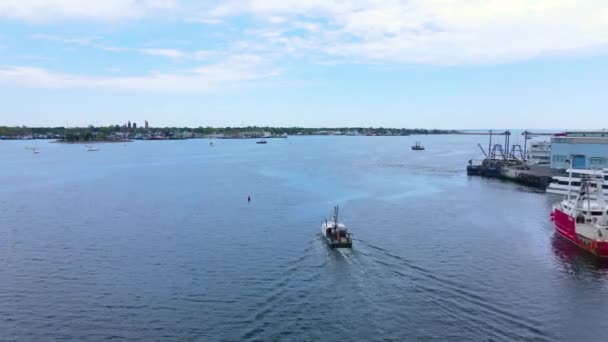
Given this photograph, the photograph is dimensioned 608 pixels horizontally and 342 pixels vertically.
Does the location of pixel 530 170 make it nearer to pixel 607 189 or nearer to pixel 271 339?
pixel 607 189

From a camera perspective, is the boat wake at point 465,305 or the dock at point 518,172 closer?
the boat wake at point 465,305

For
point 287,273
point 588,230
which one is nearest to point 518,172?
point 588,230

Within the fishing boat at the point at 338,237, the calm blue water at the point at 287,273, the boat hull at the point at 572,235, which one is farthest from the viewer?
the fishing boat at the point at 338,237

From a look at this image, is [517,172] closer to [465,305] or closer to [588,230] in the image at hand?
[588,230]

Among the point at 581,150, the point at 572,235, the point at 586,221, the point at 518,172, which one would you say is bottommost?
the point at 572,235

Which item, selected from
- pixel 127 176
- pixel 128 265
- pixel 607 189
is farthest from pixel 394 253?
pixel 127 176

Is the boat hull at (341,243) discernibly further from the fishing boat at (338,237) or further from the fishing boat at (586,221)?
the fishing boat at (586,221)

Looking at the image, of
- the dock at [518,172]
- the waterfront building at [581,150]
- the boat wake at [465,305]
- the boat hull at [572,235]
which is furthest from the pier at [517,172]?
the boat wake at [465,305]
